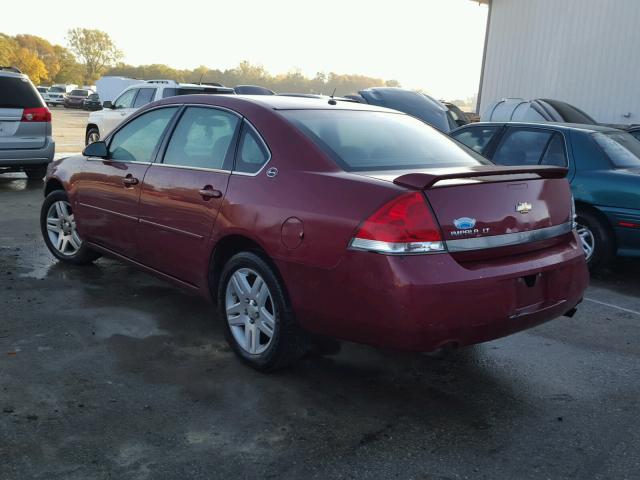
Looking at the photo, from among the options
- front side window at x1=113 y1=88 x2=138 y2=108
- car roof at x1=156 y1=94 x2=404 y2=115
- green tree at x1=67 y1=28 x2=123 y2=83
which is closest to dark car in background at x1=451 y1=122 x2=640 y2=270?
car roof at x1=156 y1=94 x2=404 y2=115

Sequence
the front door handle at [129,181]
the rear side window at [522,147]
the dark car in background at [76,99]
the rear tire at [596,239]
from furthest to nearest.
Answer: the dark car in background at [76,99] → the rear side window at [522,147] → the rear tire at [596,239] → the front door handle at [129,181]

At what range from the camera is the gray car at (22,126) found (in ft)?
34.4

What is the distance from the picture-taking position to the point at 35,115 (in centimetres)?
1076

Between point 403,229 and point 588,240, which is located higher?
point 403,229

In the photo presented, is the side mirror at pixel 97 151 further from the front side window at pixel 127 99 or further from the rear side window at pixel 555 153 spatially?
the front side window at pixel 127 99

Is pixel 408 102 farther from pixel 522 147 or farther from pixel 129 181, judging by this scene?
pixel 129 181

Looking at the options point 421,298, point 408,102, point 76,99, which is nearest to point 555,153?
point 421,298

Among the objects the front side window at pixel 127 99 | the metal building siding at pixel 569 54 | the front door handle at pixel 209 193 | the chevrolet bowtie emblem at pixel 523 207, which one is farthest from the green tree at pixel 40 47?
the chevrolet bowtie emblem at pixel 523 207

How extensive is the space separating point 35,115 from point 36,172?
140 centimetres

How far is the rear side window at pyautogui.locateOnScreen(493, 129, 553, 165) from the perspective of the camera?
7.19 metres

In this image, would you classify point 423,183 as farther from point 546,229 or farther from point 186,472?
point 186,472

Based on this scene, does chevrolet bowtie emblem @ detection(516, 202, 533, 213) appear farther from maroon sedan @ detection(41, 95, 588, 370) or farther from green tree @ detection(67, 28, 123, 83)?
green tree @ detection(67, 28, 123, 83)

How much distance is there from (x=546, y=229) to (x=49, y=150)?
366 inches

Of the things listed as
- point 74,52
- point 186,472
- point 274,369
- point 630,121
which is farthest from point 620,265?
point 74,52
